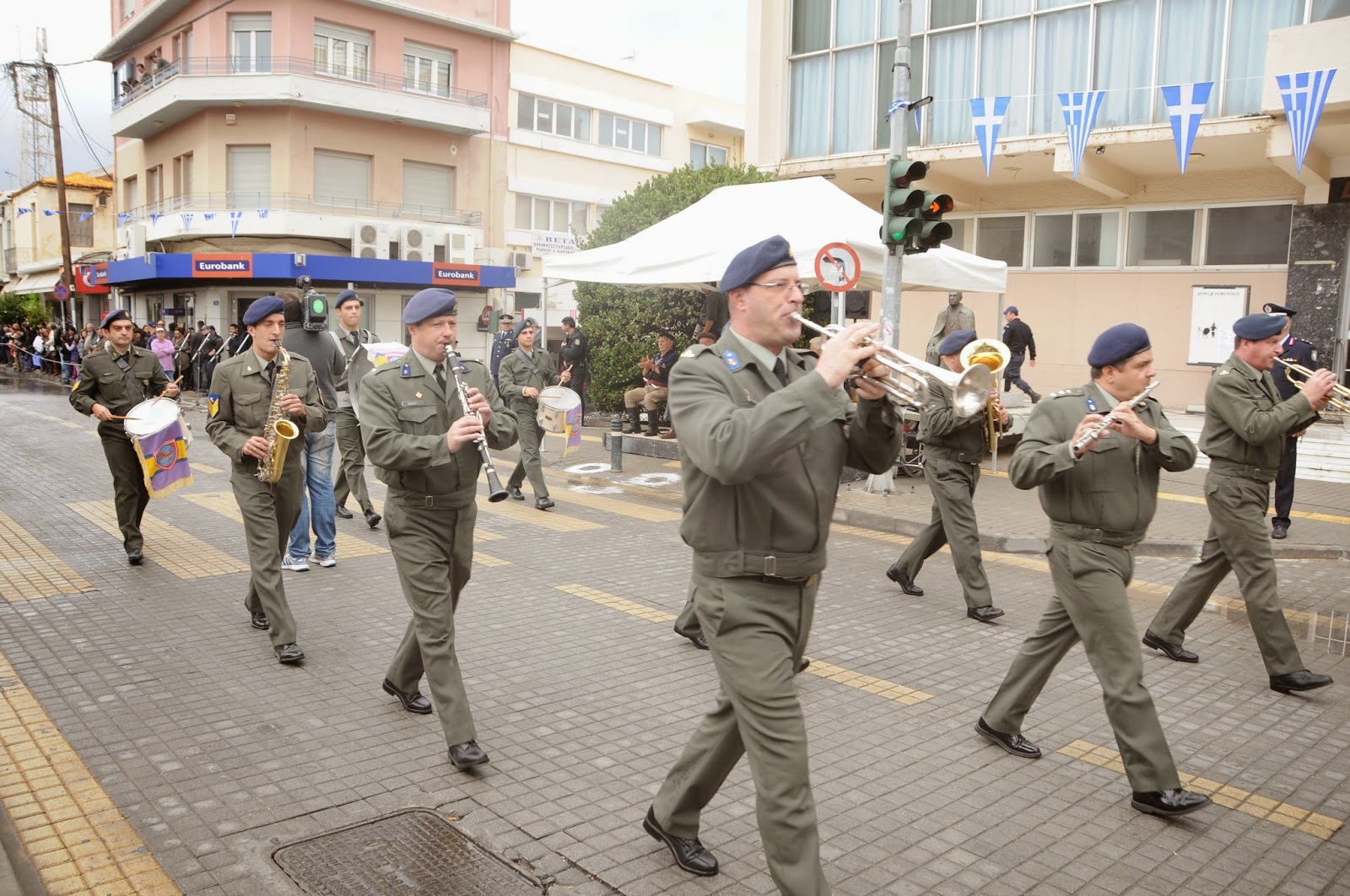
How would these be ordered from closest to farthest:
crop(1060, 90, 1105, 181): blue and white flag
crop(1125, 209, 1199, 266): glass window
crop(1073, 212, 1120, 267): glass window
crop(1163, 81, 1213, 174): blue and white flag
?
1. crop(1163, 81, 1213, 174): blue and white flag
2. crop(1060, 90, 1105, 181): blue and white flag
3. crop(1125, 209, 1199, 266): glass window
4. crop(1073, 212, 1120, 267): glass window

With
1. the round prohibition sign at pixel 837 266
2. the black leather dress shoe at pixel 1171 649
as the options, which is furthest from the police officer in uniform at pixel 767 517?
the round prohibition sign at pixel 837 266

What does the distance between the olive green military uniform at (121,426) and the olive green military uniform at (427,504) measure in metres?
4.48

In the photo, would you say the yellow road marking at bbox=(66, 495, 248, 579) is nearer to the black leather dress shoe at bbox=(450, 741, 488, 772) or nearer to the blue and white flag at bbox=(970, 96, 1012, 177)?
the black leather dress shoe at bbox=(450, 741, 488, 772)

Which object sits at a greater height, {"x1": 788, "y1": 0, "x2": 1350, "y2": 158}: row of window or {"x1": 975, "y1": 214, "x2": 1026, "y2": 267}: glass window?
{"x1": 788, "y1": 0, "x2": 1350, "y2": 158}: row of window

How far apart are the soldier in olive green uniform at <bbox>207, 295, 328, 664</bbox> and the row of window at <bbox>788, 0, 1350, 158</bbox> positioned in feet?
48.3

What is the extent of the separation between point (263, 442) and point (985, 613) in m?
4.92

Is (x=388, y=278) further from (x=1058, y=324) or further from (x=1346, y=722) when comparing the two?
(x=1346, y=722)

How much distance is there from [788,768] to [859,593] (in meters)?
5.04

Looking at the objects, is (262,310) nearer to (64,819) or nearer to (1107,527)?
(64,819)

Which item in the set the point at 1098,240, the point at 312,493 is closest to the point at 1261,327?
the point at 312,493

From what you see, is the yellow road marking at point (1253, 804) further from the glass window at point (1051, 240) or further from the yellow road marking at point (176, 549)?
the glass window at point (1051, 240)

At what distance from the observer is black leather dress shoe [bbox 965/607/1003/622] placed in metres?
7.25

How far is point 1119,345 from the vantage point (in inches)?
182

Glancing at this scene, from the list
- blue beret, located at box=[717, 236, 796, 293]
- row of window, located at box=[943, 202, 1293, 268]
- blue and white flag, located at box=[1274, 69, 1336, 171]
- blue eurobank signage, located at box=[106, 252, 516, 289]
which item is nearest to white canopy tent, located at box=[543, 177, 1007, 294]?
blue and white flag, located at box=[1274, 69, 1336, 171]
